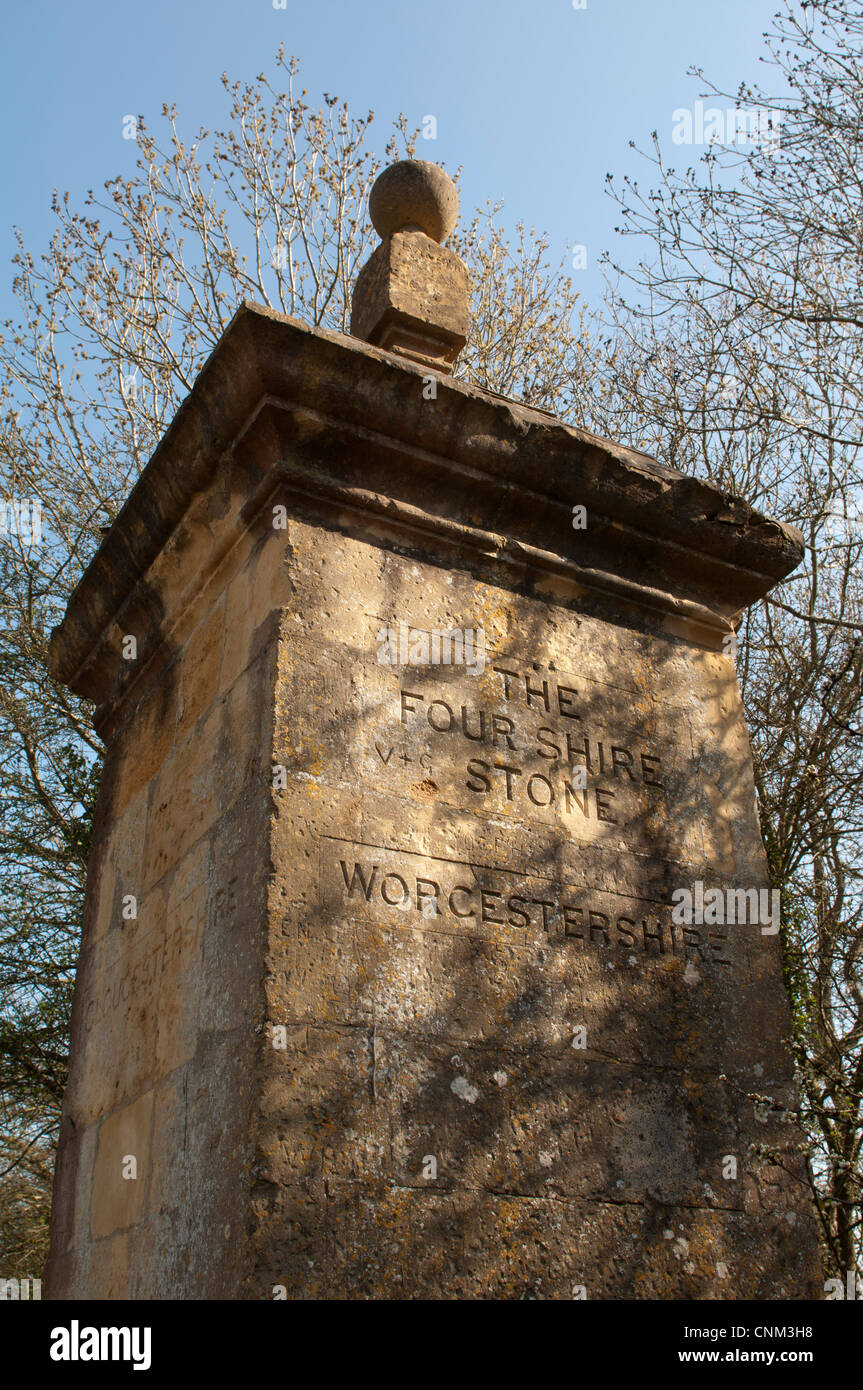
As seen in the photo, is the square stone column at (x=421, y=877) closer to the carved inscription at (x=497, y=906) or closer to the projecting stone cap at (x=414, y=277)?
the carved inscription at (x=497, y=906)

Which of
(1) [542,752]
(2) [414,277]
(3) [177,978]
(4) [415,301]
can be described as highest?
(2) [414,277]

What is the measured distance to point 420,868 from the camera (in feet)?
8.90

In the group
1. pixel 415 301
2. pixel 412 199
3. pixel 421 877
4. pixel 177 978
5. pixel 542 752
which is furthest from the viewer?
pixel 412 199

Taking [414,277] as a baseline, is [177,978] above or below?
below

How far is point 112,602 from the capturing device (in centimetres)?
383

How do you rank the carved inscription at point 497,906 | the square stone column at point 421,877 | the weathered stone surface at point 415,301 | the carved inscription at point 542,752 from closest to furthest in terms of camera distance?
the square stone column at point 421,877, the carved inscription at point 497,906, the carved inscription at point 542,752, the weathered stone surface at point 415,301

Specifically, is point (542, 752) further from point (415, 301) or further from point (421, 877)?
point (415, 301)

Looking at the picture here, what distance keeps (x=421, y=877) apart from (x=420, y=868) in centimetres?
2

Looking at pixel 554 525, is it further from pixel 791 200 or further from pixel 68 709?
pixel 68 709

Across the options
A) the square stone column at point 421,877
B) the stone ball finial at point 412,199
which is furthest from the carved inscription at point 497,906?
the stone ball finial at point 412,199

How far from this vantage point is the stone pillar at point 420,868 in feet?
7.93

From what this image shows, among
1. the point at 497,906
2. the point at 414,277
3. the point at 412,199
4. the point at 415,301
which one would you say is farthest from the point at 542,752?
the point at 412,199

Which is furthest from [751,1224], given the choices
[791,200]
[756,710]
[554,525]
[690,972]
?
[756,710]

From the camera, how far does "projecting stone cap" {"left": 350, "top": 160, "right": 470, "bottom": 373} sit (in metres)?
3.60
